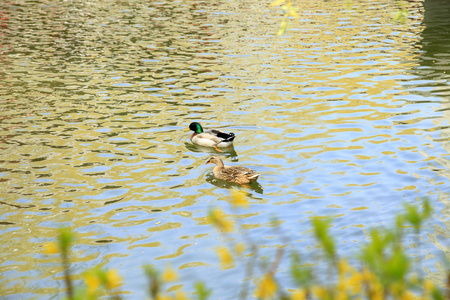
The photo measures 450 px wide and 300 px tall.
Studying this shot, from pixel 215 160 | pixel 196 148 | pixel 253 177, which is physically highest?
pixel 253 177

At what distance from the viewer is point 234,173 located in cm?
1068

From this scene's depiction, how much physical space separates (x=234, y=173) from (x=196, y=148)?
8.35 ft

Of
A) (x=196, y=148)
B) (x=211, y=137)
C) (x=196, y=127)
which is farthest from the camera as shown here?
(x=196, y=127)

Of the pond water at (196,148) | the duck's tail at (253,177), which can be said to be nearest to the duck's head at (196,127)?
the pond water at (196,148)

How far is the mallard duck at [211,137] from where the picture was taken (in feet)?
40.8

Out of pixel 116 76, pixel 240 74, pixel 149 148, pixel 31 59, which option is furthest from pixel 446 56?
pixel 31 59

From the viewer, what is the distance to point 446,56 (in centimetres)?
2077

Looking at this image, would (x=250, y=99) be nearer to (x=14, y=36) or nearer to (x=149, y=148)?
(x=149, y=148)

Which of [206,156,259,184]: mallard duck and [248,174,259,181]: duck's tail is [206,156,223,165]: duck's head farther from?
[248,174,259,181]: duck's tail

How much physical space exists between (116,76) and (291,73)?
5.76 metres

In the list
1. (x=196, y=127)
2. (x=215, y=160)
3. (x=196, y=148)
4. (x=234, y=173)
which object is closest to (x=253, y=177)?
(x=234, y=173)

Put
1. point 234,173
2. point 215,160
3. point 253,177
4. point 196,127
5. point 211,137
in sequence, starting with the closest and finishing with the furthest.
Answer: point 253,177, point 234,173, point 215,160, point 211,137, point 196,127

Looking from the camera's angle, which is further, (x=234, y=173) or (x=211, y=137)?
(x=211, y=137)

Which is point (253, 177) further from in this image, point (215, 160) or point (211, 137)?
point (211, 137)
